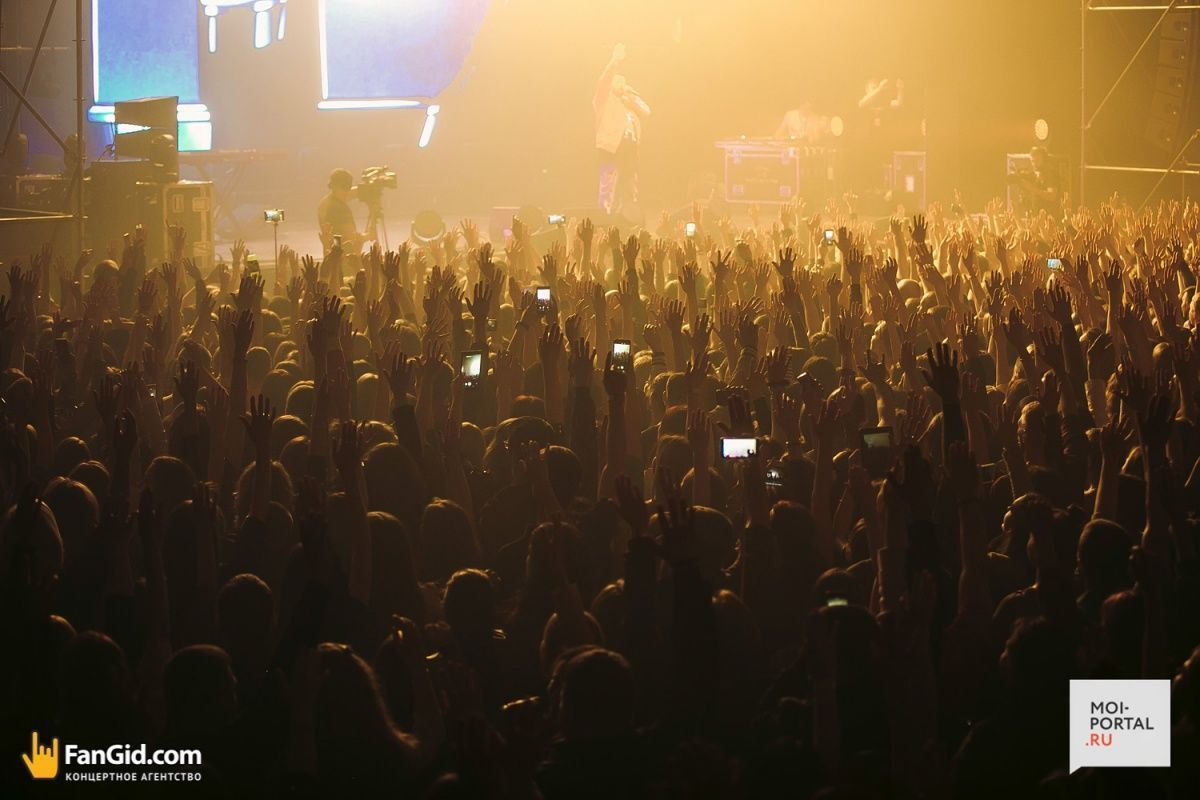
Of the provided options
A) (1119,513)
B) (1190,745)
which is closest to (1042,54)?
(1119,513)

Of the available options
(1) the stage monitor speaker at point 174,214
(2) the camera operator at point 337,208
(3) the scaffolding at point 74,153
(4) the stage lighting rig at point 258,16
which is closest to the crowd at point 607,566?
(3) the scaffolding at point 74,153

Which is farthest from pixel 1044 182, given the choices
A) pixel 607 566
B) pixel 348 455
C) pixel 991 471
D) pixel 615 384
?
pixel 348 455

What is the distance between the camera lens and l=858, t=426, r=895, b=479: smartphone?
4289 millimetres

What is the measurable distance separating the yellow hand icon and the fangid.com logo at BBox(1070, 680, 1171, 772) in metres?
2.12

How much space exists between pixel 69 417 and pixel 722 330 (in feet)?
9.86

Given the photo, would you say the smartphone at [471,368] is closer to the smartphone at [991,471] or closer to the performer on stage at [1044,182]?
the smartphone at [991,471]

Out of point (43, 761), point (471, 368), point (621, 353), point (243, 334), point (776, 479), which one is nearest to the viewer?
point (43, 761)

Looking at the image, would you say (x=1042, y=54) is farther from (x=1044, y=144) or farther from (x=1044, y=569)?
(x=1044, y=569)

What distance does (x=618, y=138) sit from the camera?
19406 mm

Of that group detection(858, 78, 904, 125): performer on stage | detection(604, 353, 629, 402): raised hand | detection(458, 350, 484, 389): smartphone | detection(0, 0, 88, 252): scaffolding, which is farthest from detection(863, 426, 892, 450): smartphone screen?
detection(858, 78, 904, 125): performer on stage

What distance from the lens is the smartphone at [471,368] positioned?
5695 mm

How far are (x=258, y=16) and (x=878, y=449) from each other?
1813cm

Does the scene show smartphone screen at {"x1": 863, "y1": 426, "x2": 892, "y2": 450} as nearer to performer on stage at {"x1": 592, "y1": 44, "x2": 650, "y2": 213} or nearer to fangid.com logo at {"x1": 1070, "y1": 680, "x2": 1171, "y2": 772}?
fangid.com logo at {"x1": 1070, "y1": 680, "x2": 1171, "y2": 772}

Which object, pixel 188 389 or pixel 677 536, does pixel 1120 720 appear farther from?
pixel 188 389
